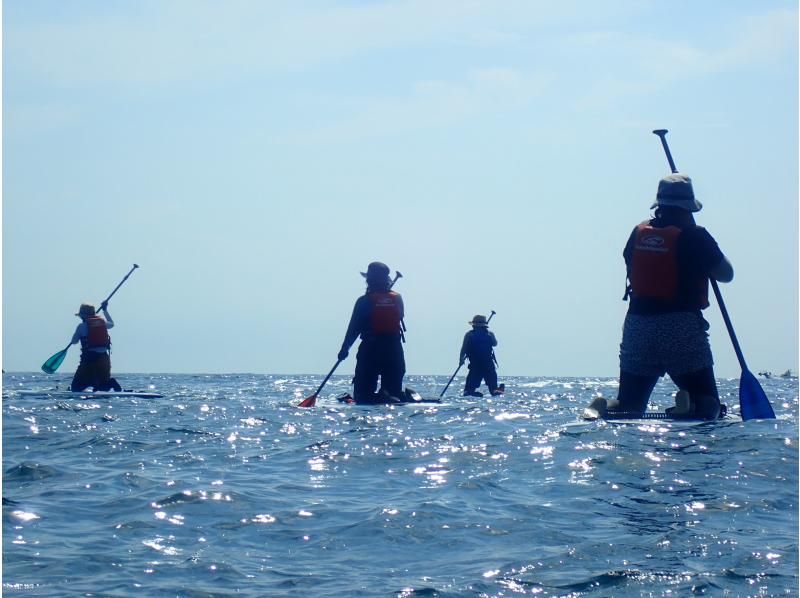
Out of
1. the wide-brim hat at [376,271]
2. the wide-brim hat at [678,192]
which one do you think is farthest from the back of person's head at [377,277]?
the wide-brim hat at [678,192]

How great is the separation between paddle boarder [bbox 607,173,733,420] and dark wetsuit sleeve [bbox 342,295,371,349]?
5.41 metres

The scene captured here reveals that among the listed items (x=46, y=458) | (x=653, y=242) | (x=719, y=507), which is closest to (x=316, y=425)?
(x=46, y=458)

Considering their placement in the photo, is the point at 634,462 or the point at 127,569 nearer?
the point at 127,569

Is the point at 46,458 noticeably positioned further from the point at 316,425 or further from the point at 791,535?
the point at 791,535

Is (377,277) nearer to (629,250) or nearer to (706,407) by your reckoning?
(629,250)

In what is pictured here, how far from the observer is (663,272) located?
830cm

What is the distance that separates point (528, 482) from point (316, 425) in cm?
408

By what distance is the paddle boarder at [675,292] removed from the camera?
8.21 m

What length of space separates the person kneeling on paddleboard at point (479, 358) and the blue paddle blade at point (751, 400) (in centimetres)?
1031

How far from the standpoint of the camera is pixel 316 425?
10031 mm

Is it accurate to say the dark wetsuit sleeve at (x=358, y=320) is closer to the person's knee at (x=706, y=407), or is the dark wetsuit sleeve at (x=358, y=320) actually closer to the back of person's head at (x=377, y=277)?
the back of person's head at (x=377, y=277)

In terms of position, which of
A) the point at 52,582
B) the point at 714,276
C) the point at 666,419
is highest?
the point at 714,276

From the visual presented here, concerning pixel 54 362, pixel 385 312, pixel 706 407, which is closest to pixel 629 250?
pixel 706 407

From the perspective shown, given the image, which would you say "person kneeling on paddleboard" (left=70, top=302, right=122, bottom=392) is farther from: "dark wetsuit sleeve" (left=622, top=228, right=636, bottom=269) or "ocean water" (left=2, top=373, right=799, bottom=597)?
"dark wetsuit sleeve" (left=622, top=228, right=636, bottom=269)
